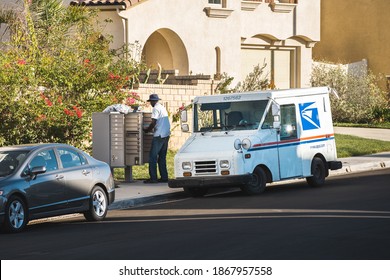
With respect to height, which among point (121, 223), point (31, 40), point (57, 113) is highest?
point (31, 40)

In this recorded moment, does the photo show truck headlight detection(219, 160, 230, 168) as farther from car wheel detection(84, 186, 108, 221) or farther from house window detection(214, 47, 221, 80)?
house window detection(214, 47, 221, 80)

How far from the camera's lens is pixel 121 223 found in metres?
17.8

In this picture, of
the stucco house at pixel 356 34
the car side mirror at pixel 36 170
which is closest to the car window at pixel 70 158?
the car side mirror at pixel 36 170

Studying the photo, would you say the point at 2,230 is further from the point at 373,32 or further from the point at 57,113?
the point at 373,32

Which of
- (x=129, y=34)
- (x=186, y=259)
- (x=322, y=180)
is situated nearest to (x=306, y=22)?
(x=129, y=34)

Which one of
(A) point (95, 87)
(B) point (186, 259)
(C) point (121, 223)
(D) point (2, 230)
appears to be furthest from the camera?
(A) point (95, 87)

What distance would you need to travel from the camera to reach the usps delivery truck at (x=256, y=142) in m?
22.2

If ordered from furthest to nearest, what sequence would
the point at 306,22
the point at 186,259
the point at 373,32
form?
the point at 373,32 < the point at 306,22 < the point at 186,259

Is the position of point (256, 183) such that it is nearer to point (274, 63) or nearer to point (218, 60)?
point (218, 60)

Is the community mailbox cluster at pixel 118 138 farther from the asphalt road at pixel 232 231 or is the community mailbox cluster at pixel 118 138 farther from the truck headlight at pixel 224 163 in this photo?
the truck headlight at pixel 224 163

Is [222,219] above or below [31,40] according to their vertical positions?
below

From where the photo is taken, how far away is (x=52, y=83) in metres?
25.9

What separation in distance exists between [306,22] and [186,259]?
31.6 meters

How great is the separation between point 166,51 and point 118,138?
1312 cm
